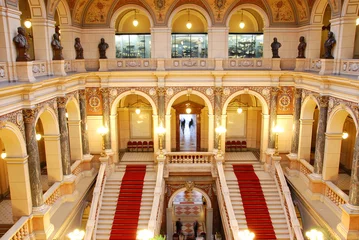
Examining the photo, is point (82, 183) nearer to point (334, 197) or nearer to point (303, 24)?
point (334, 197)

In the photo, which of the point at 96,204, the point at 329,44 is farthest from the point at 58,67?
the point at 329,44

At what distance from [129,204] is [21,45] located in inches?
327

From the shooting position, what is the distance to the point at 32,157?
11.8 meters

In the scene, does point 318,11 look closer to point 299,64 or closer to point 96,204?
point 299,64

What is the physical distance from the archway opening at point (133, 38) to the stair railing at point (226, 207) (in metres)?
7.91

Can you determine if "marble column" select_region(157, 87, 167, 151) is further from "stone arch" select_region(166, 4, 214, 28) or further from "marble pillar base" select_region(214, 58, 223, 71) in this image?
"stone arch" select_region(166, 4, 214, 28)

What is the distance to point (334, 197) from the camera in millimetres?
13891

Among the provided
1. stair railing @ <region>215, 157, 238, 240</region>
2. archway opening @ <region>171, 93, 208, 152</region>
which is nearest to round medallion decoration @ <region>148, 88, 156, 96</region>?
archway opening @ <region>171, 93, 208, 152</region>

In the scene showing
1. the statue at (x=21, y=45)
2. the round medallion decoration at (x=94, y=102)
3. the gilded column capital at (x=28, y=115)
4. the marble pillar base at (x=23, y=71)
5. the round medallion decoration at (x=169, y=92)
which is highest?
the statue at (x=21, y=45)

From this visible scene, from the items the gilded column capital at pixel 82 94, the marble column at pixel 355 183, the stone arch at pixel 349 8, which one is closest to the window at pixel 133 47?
the gilded column capital at pixel 82 94

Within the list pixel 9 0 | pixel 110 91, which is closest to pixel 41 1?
pixel 9 0

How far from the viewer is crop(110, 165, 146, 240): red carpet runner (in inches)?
575

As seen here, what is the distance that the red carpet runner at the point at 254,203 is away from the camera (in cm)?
1462

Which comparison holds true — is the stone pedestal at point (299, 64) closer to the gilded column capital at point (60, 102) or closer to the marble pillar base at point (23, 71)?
the gilded column capital at point (60, 102)
